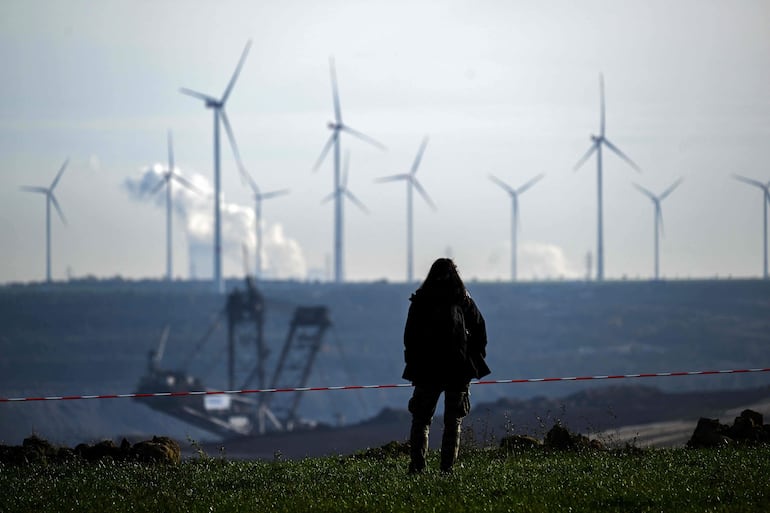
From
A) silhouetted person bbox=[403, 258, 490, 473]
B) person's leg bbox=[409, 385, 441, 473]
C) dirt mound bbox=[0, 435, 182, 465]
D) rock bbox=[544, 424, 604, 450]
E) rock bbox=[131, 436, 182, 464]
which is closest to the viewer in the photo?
silhouetted person bbox=[403, 258, 490, 473]

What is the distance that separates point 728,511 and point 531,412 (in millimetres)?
136627

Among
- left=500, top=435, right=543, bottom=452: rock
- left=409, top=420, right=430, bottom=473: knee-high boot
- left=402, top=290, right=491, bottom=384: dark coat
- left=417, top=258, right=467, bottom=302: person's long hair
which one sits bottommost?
left=500, top=435, right=543, bottom=452: rock

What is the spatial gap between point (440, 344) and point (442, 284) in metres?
0.69

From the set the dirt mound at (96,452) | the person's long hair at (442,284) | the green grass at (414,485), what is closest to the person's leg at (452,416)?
the green grass at (414,485)

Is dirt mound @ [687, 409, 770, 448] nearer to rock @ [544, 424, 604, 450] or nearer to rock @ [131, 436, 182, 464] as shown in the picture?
rock @ [544, 424, 604, 450]

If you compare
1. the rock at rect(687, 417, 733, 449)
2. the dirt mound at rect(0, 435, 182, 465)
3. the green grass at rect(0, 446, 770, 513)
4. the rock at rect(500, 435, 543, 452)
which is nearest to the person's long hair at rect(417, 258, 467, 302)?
the green grass at rect(0, 446, 770, 513)

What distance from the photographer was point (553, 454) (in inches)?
826

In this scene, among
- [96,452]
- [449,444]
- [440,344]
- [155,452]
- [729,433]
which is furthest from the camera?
[729,433]

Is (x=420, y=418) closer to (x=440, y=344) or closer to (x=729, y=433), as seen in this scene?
(x=440, y=344)

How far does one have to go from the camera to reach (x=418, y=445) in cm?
1792

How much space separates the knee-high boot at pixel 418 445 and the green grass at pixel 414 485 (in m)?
0.22

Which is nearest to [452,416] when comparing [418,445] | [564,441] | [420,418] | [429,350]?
[420,418]

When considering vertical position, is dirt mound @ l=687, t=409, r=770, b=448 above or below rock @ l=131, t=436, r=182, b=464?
above

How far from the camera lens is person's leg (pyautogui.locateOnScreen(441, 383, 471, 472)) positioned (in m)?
17.5
